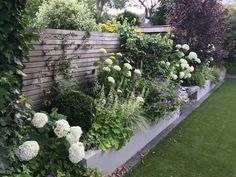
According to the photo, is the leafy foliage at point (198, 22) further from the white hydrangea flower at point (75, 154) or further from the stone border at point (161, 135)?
the white hydrangea flower at point (75, 154)

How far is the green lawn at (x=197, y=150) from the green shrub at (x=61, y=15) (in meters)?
2.11

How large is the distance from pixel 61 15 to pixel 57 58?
755mm

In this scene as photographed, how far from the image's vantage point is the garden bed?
111 inches

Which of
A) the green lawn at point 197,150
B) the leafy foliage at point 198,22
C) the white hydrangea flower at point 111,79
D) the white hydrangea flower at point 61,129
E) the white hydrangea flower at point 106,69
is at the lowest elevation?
the green lawn at point 197,150

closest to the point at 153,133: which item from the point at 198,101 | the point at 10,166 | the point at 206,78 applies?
the point at 10,166

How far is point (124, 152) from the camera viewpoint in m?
3.39

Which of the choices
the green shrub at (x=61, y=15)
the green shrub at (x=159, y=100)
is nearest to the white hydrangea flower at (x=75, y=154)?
the green shrub at (x=159, y=100)

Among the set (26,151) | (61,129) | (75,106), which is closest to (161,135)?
(75,106)

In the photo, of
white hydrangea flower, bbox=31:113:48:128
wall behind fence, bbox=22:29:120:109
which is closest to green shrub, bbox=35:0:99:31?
wall behind fence, bbox=22:29:120:109

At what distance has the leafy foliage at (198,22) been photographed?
7242mm

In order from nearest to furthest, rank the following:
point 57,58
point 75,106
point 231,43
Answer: point 75,106
point 57,58
point 231,43

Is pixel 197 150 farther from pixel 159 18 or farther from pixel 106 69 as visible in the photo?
pixel 159 18

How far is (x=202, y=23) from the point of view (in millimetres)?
7355

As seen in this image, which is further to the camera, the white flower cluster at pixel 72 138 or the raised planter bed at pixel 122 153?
the raised planter bed at pixel 122 153
